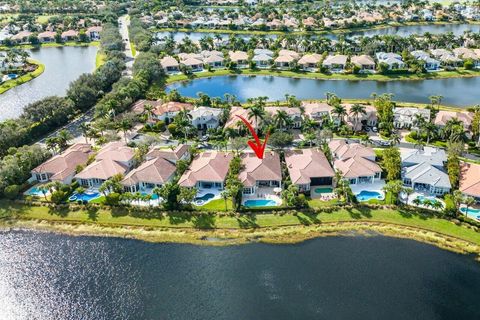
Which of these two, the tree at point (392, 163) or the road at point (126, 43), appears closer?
the tree at point (392, 163)

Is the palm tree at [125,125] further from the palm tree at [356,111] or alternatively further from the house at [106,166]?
the palm tree at [356,111]

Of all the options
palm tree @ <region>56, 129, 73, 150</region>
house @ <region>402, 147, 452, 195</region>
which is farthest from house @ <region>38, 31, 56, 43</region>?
house @ <region>402, 147, 452, 195</region>

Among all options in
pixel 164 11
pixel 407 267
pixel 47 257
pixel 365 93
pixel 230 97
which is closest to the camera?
pixel 407 267

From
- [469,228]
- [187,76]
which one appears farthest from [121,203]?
[187,76]

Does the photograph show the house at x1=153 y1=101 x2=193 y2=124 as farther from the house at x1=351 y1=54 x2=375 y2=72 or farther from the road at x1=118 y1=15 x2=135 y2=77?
the house at x1=351 y1=54 x2=375 y2=72

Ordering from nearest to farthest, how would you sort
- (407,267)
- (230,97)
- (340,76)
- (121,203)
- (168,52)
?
1. (407,267)
2. (121,203)
3. (230,97)
4. (340,76)
5. (168,52)

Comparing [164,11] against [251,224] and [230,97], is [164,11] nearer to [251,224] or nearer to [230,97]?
[230,97]

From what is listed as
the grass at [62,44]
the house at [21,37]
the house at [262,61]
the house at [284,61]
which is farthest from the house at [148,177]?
the house at [21,37]
